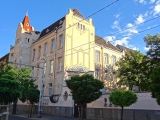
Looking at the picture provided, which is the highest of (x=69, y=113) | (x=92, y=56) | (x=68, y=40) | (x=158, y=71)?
(x=68, y=40)

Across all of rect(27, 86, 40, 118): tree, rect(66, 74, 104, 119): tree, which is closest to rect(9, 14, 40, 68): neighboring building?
rect(27, 86, 40, 118): tree

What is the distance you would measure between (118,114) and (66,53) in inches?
565

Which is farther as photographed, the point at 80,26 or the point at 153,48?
the point at 80,26

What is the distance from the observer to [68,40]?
31.0 m

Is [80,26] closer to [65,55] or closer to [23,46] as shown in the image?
[65,55]

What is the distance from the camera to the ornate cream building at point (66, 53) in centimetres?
3025

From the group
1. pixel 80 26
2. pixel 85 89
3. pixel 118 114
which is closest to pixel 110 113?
pixel 118 114

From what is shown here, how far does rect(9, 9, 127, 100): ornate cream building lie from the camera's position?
30.2 metres

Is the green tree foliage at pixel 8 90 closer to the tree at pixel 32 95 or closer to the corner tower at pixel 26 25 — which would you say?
the tree at pixel 32 95

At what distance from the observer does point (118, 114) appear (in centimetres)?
1869

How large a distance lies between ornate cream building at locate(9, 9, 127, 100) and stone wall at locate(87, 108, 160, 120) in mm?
5919

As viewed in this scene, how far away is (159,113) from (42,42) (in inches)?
1052

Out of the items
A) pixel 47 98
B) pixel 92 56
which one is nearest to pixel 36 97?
pixel 47 98

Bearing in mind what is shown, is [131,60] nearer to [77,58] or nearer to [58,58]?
[77,58]
